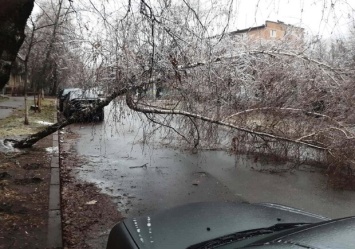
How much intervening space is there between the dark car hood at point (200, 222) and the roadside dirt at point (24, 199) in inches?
88.9

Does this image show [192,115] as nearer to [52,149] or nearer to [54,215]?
[54,215]

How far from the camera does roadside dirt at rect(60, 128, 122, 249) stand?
4.76 meters

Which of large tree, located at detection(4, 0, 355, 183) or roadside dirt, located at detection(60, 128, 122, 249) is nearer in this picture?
roadside dirt, located at detection(60, 128, 122, 249)

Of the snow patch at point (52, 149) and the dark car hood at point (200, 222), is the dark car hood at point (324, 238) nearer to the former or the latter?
the dark car hood at point (200, 222)

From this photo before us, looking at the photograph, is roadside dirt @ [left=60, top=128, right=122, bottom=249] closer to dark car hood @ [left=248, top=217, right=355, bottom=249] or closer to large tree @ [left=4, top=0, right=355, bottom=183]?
large tree @ [left=4, top=0, right=355, bottom=183]

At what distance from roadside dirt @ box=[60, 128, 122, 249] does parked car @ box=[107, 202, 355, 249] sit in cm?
207

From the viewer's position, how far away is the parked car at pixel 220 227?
2018mm

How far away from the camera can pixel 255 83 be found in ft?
28.4

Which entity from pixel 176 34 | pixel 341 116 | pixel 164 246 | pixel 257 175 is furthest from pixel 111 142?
pixel 164 246

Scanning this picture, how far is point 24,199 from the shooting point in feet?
19.9

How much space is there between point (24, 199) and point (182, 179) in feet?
11.1

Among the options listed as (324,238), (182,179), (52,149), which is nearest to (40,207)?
(182,179)

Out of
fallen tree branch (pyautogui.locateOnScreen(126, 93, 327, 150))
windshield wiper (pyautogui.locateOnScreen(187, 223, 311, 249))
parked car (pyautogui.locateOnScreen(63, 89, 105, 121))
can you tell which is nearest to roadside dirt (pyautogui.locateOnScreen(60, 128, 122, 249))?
parked car (pyautogui.locateOnScreen(63, 89, 105, 121))

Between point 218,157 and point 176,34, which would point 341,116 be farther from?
point 176,34
